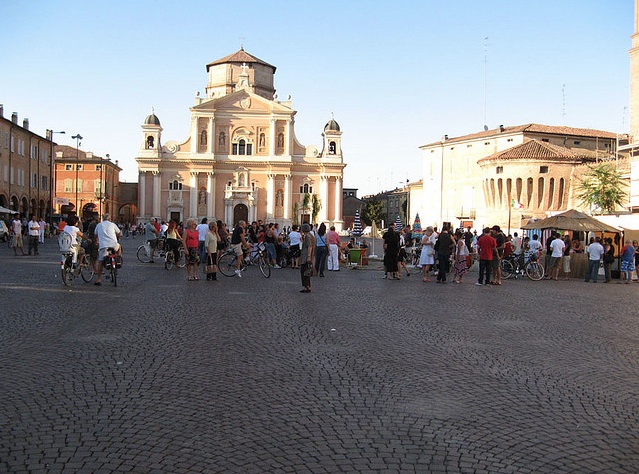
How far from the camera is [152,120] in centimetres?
7681

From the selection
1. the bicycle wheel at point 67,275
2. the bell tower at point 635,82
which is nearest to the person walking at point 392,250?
the bicycle wheel at point 67,275

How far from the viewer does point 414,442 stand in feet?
15.0

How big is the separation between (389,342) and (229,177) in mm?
69540

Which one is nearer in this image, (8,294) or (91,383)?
(91,383)

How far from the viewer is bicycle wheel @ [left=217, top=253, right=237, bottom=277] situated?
64.0 feet

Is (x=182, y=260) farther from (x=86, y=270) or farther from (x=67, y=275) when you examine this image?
(x=67, y=275)

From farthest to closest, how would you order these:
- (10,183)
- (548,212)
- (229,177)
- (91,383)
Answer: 1. (229,177)
2. (548,212)
3. (10,183)
4. (91,383)

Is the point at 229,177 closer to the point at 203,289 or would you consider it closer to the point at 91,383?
the point at 203,289

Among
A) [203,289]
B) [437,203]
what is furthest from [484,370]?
[437,203]

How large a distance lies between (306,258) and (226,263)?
5214 millimetres

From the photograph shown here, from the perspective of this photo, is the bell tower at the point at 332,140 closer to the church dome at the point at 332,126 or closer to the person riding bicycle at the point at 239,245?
the church dome at the point at 332,126

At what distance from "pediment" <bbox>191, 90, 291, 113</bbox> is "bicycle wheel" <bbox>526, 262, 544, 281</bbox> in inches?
2264

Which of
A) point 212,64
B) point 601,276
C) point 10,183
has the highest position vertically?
point 212,64

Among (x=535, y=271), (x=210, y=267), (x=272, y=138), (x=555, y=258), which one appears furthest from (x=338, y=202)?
(x=210, y=267)
